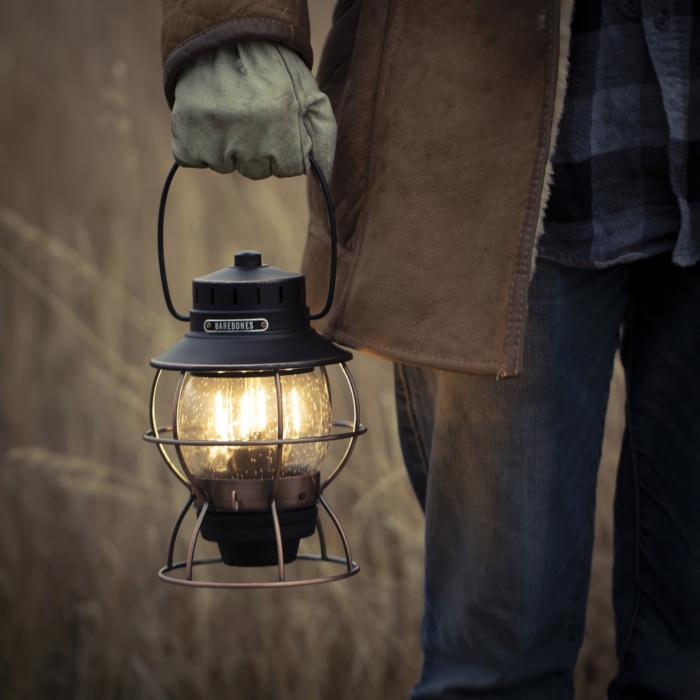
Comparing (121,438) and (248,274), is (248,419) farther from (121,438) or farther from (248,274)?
(121,438)

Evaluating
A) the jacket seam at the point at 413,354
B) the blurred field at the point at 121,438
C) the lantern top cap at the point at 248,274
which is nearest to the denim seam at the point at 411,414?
the jacket seam at the point at 413,354

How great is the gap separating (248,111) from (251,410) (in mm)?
313

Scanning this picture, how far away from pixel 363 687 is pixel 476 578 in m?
1.03

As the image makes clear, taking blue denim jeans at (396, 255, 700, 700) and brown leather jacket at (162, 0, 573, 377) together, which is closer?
brown leather jacket at (162, 0, 573, 377)

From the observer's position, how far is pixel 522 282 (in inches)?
35.8

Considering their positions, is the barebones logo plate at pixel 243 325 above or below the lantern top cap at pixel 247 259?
below

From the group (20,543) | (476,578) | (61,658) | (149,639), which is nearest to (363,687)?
(149,639)

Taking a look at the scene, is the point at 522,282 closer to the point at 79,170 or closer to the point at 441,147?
the point at 441,147

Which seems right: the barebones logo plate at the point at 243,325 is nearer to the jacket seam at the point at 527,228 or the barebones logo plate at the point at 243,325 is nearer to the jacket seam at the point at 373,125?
the jacket seam at the point at 373,125

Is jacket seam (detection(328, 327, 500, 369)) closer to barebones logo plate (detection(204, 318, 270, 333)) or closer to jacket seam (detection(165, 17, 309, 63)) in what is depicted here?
barebones logo plate (detection(204, 318, 270, 333))

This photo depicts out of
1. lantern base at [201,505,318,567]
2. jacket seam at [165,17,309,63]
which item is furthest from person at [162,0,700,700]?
lantern base at [201,505,318,567]

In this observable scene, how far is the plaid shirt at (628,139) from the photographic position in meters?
0.92

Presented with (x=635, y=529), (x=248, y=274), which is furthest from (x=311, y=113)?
(x=635, y=529)

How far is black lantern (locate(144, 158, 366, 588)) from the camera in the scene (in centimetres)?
90
